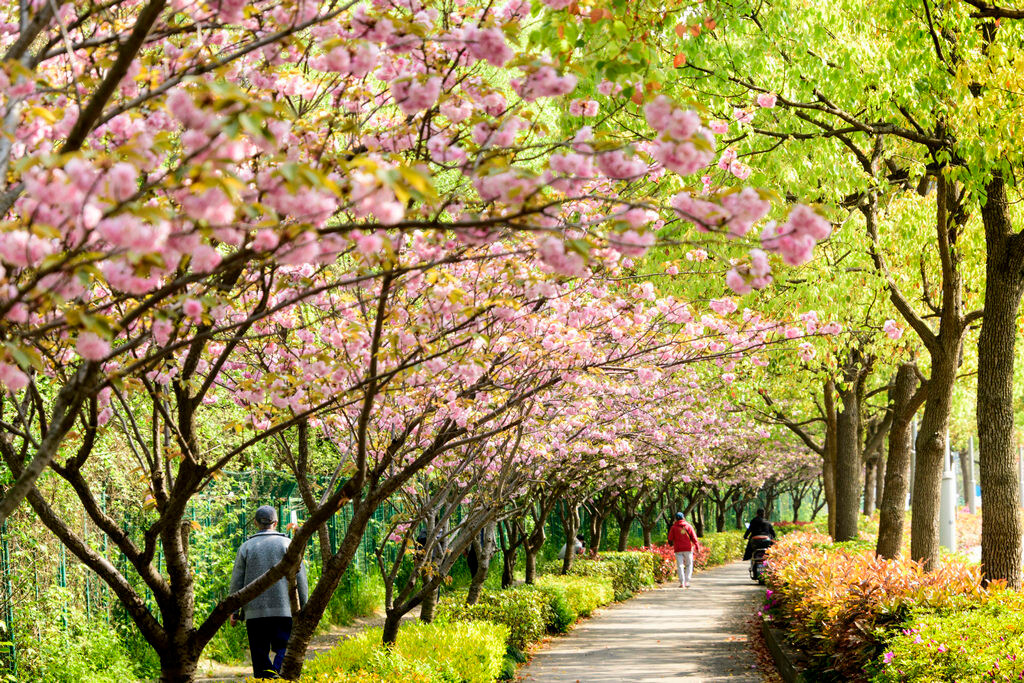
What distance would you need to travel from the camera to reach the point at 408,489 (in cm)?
1184

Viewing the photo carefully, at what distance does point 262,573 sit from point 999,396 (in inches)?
265

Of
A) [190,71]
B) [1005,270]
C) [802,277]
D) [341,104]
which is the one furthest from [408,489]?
[190,71]

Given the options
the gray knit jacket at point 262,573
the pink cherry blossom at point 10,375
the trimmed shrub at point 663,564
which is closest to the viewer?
the pink cherry blossom at point 10,375

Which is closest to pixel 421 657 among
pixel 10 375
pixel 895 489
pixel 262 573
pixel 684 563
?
pixel 262 573

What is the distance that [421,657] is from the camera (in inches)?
341

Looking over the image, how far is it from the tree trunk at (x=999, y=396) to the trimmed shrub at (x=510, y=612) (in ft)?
19.3

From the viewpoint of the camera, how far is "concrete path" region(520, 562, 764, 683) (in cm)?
1130

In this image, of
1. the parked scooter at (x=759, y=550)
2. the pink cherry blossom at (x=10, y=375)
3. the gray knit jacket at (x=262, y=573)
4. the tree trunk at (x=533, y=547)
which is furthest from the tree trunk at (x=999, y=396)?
the parked scooter at (x=759, y=550)

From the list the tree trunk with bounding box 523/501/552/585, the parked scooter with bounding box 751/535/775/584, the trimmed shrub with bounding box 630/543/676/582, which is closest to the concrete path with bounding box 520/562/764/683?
the tree trunk with bounding box 523/501/552/585

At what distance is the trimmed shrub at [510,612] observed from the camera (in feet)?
41.4

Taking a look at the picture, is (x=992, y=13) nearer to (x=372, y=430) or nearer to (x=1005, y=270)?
(x=1005, y=270)

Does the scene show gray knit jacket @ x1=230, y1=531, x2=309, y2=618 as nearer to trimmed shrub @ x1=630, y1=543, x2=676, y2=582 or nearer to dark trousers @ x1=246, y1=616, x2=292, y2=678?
dark trousers @ x1=246, y1=616, x2=292, y2=678

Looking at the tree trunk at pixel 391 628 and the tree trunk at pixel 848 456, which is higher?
the tree trunk at pixel 848 456

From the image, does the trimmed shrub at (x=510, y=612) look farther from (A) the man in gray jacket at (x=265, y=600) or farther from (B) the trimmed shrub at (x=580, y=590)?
(A) the man in gray jacket at (x=265, y=600)
